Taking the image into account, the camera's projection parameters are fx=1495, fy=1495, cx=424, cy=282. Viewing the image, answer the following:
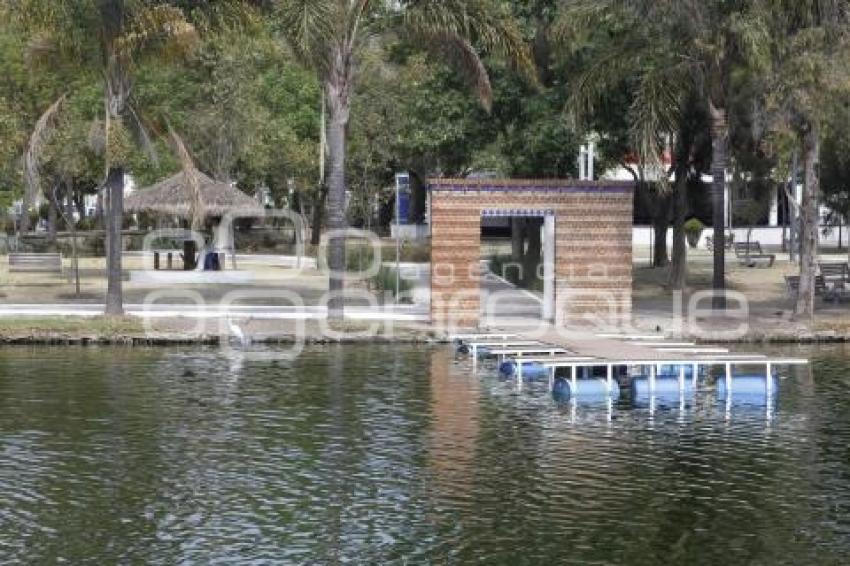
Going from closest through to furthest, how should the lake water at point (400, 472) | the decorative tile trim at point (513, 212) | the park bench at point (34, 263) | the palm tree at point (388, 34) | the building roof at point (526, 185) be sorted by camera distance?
1. the lake water at point (400, 472)
2. the palm tree at point (388, 34)
3. the building roof at point (526, 185)
4. the decorative tile trim at point (513, 212)
5. the park bench at point (34, 263)

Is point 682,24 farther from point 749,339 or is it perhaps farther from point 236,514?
point 236,514

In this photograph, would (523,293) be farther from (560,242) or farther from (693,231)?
(693,231)

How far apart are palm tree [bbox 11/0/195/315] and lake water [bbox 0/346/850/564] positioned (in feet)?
22.1

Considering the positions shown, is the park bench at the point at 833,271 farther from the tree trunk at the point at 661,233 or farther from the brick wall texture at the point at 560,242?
the brick wall texture at the point at 560,242

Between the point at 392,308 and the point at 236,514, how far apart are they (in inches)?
836

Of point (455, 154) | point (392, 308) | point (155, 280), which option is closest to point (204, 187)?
point (155, 280)

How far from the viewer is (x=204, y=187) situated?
4628 centimetres

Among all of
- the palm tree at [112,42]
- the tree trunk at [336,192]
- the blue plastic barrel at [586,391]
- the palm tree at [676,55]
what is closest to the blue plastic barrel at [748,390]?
the blue plastic barrel at [586,391]

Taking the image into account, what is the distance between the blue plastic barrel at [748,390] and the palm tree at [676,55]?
29.4 ft

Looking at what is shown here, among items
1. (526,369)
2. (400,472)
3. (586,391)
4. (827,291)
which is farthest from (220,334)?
(827,291)

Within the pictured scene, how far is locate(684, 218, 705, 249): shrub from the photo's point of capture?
59053 mm

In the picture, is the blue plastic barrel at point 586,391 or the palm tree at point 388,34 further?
the palm tree at point 388,34

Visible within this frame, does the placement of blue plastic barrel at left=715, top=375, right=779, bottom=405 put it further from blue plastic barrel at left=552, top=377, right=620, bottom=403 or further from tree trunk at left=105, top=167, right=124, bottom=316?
tree trunk at left=105, top=167, right=124, bottom=316

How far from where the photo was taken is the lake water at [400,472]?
1309 centimetres
